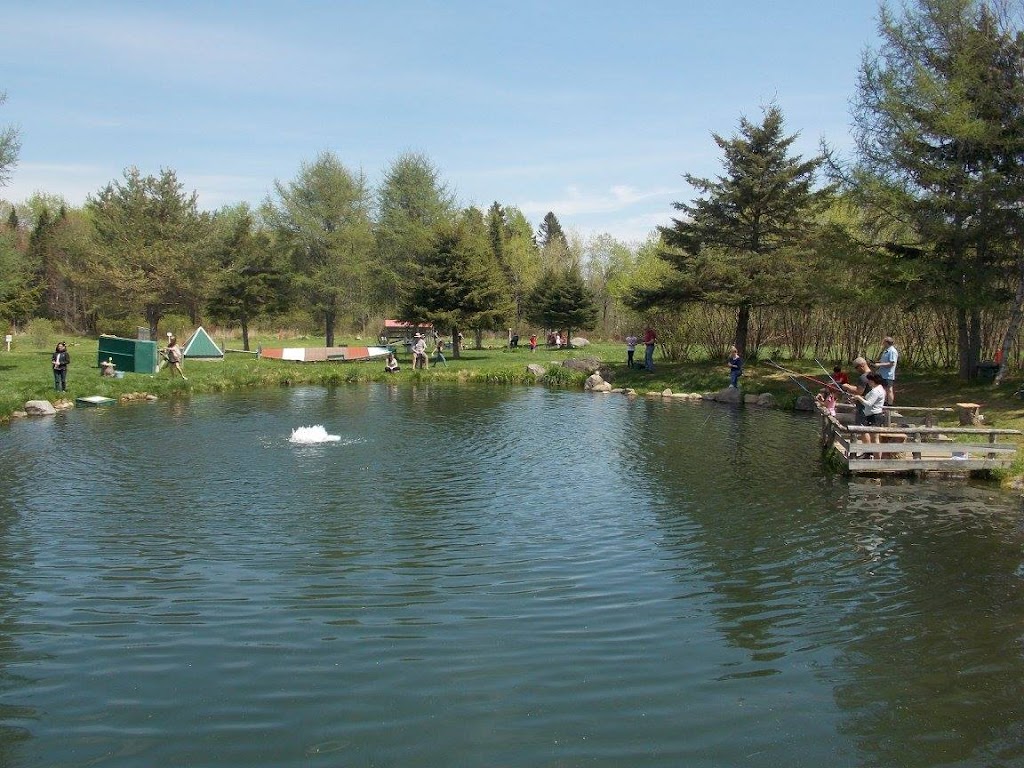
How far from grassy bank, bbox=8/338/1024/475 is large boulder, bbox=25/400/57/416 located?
0.93ft

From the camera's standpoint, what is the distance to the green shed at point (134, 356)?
31734 millimetres

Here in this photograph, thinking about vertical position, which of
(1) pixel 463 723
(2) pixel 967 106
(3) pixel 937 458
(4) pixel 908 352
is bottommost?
(1) pixel 463 723

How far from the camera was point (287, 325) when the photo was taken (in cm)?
6750

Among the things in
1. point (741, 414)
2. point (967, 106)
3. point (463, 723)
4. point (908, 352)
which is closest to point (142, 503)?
point (463, 723)

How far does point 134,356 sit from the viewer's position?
1254 inches

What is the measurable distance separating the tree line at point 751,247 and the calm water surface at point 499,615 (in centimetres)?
1158

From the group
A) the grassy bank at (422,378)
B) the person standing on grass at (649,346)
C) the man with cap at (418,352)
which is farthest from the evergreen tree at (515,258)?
the person standing on grass at (649,346)

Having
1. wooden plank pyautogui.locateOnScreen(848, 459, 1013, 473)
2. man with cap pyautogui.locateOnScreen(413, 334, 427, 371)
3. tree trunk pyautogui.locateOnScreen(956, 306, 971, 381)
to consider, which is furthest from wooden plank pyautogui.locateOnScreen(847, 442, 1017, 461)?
man with cap pyautogui.locateOnScreen(413, 334, 427, 371)

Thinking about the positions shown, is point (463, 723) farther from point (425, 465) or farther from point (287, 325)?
point (287, 325)

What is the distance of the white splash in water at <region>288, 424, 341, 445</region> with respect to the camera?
1948cm

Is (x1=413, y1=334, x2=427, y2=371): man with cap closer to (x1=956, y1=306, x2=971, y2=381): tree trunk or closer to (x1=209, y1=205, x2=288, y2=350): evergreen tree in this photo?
(x1=209, y1=205, x2=288, y2=350): evergreen tree

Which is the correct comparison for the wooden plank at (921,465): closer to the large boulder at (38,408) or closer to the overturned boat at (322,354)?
the large boulder at (38,408)

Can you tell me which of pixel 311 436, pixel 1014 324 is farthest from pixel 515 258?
pixel 311 436

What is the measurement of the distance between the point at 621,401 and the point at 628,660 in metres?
21.4
